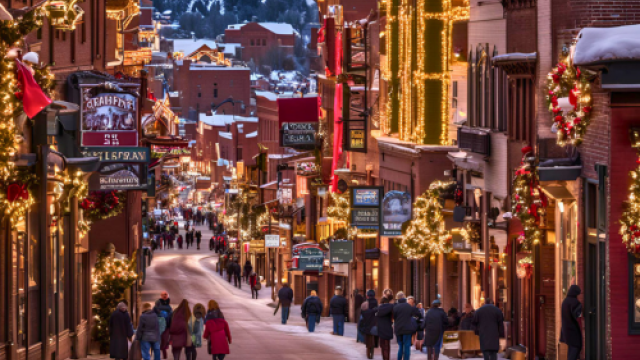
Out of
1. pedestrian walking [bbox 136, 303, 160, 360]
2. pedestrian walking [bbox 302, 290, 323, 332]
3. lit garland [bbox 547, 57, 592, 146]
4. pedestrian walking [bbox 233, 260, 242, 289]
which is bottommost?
pedestrian walking [bbox 233, 260, 242, 289]

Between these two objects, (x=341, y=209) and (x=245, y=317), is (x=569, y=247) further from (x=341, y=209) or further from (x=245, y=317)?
(x=341, y=209)

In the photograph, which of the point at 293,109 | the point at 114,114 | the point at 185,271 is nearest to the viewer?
the point at 114,114

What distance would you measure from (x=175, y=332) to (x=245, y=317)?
72.4 feet

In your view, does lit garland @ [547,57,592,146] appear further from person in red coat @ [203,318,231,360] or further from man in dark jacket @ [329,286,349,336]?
man in dark jacket @ [329,286,349,336]

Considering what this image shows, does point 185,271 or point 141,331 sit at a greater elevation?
point 141,331

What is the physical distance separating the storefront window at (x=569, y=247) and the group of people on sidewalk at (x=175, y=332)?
7.04m

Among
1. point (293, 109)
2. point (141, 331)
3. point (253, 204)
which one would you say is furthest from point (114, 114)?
point (253, 204)

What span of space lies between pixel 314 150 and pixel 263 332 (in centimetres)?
3016

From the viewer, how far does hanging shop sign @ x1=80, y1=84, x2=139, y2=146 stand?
96.3ft

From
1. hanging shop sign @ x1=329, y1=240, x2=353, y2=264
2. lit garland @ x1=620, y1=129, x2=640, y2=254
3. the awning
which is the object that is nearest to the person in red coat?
the awning

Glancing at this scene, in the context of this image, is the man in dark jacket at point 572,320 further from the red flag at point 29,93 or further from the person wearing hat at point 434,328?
the red flag at point 29,93

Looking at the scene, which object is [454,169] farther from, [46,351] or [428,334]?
[46,351]

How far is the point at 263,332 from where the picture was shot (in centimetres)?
3781

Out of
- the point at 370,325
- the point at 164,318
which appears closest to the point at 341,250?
the point at 370,325
